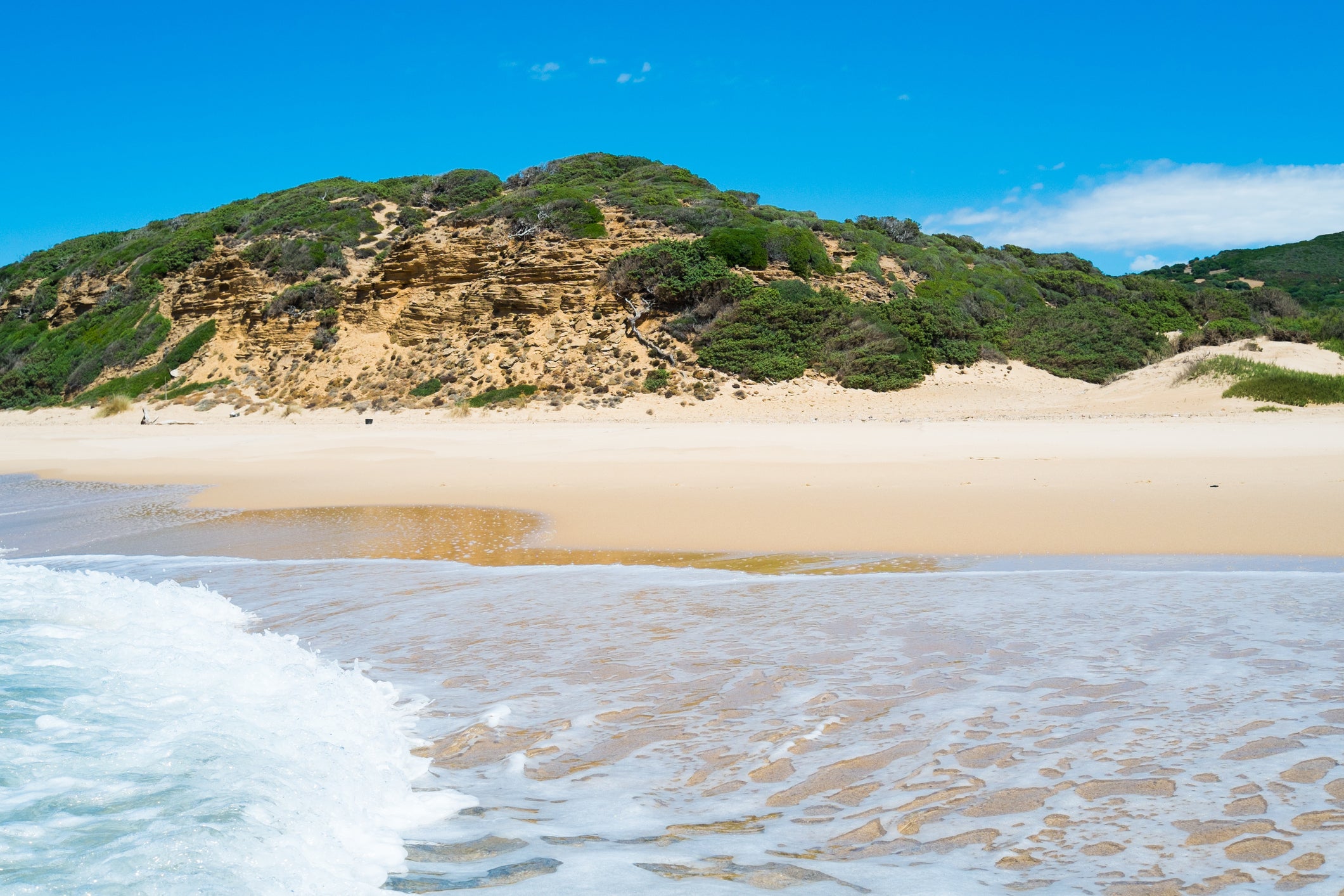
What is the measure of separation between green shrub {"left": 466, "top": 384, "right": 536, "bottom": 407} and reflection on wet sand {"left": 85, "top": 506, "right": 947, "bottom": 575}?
14.4 m

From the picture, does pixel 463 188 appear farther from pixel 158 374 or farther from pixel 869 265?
pixel 869 265

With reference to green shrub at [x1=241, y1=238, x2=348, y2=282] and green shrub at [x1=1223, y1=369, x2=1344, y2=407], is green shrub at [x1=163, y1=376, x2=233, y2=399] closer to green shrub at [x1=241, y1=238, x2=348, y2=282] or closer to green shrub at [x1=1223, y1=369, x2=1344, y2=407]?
green shrub at [x1=241, y1=238, x2=348, y2=282]

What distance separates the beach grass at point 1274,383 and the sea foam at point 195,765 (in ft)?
62.3

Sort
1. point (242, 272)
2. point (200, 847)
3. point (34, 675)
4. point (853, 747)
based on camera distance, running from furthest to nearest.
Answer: point (242, 272) < point (34, 675) < point (853, 747) < point (200, 847)

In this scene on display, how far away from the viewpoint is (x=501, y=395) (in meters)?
25.4

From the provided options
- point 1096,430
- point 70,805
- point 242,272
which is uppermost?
point 242,272

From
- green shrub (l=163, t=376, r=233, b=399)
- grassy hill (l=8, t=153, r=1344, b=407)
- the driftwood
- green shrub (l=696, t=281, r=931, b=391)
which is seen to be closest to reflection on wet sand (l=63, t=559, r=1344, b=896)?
green shrub (l=696, t=281, r=931, b=391)

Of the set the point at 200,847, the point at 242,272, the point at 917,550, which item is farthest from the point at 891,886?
the point at 242,272

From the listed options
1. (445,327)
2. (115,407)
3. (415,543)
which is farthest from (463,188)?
(415,543)

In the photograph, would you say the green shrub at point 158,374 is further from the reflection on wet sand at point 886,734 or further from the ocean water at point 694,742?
the reflection on wet sand at point 886,734

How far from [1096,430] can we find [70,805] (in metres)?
15.4

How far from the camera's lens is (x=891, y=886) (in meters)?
2.26

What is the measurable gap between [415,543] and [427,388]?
1945 centimetres

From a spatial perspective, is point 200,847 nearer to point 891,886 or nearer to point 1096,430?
point 891,886
